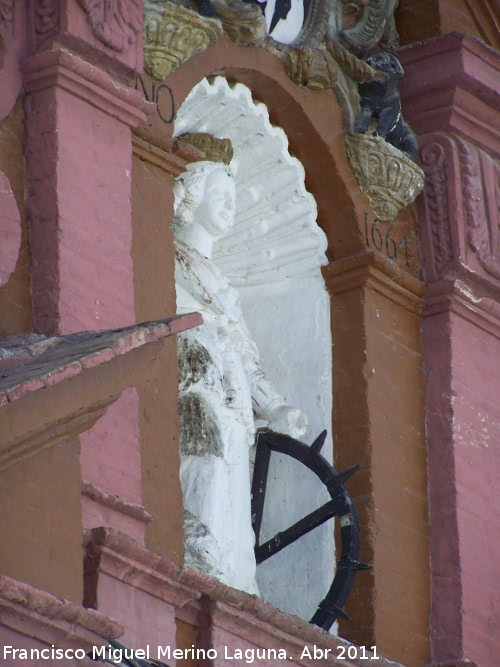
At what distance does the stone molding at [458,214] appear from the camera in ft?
31.3

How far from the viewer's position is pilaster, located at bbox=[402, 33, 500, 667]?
900 cm

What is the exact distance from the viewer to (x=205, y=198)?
28.8ft

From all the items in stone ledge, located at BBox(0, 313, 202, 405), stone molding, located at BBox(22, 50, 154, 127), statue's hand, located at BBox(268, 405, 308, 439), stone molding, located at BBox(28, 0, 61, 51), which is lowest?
stone ledge, located at BBox(0, 313, 202, 405)

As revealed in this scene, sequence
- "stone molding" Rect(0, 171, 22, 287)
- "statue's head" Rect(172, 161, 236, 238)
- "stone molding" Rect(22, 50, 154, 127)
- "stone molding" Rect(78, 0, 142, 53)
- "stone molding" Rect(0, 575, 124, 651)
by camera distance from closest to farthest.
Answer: "stone molding" Rect(0, 575, 124, 651)
"stone molding" Rect(0, 171, 22, 287)
"stone molding" Rect(22, 50, 154, 127)
"stone molding" Rect(78, 0, 142, 53)
"statue's head" Rect(172, 161, 236, 238)

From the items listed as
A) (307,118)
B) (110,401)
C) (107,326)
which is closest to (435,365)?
(307,118)

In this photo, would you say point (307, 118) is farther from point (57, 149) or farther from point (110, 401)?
point (110, 401)

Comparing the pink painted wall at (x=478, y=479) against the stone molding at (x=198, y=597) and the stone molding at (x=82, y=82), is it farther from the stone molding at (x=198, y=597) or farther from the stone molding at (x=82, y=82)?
the stone molding at (x=82, y=82)

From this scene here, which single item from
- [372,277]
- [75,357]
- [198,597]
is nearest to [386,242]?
[372,277]

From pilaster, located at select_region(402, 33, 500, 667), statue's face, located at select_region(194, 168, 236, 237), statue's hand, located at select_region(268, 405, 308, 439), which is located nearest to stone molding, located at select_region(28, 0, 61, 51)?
statue's face, located at select_region(194, 168, 236, 237)

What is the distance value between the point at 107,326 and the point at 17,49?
3.22 ft

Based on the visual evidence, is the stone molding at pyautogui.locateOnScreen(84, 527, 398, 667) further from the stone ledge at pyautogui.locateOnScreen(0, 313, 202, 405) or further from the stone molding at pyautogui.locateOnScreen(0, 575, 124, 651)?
the stone ledge at pyautogui.locateOnScreen(0, 313, 202, 405)

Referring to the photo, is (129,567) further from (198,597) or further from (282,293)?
(282,293)

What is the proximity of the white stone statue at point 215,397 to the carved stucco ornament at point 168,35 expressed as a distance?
58cm

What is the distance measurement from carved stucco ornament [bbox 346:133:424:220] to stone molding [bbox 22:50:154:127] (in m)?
1.72
